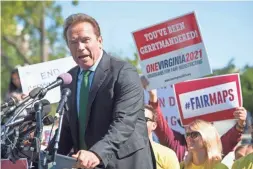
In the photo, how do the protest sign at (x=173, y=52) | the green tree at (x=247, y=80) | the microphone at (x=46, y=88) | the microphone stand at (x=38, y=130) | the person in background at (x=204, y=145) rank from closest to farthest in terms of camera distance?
the microphone stand at (x=38, y=130)
the microphone at (x=46, y=88)
the person in background at (x=204, y=145)
the protest sign at (x=173, y=52)
the green tree at (x=247, y=80)

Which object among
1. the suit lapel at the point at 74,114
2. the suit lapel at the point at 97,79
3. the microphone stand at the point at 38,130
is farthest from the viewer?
the suit lapel at the point at 74,114

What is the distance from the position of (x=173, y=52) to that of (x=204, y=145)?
6.35ft

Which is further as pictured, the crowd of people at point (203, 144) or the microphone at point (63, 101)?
the crowd of people at point (203, 144)

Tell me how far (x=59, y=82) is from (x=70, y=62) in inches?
148

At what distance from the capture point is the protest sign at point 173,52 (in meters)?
7.58

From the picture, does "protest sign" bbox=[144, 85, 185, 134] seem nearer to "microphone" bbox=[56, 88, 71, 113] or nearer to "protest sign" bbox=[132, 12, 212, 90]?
"protest sign" bbox=[132, 12, 212, 90]

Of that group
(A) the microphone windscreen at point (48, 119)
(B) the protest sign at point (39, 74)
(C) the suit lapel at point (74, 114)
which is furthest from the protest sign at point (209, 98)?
(A) the microphone windscreen at point (48, 119)

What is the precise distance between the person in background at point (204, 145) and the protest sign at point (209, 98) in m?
1.29

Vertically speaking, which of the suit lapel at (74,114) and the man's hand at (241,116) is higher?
the suit lapel at (74,114)

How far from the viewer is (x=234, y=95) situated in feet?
24.0

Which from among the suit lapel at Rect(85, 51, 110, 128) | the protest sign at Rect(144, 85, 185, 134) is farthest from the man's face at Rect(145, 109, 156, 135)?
the suit lapel at Rect(85, 51, 110, 128)

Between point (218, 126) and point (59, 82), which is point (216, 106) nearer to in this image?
point (218, 126)

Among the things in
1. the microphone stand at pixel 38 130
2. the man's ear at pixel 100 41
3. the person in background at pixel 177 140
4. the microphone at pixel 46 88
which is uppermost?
the man's ear at pixel 100 41

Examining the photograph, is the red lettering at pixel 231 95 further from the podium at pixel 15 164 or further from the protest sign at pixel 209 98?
the podium at pixel 15 164
